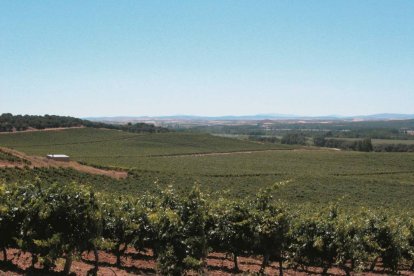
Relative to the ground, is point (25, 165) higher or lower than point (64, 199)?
lower

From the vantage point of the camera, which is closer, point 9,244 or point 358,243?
point 9,244

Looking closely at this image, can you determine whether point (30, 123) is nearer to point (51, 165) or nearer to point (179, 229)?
point (51, 165)

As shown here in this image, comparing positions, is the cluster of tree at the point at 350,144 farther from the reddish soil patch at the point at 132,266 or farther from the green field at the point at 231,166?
the reddish soil patch at the point at 132,266

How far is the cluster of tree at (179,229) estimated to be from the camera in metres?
13.2

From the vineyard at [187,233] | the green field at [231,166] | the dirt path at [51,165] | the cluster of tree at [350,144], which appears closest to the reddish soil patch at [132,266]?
the vineyard at [187,233]

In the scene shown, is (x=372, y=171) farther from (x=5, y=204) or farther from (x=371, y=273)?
(x=5, y=204)

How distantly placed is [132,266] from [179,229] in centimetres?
373

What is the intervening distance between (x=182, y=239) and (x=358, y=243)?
311 inches

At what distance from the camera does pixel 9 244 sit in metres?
14.4

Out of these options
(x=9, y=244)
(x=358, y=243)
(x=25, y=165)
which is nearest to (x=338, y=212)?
(x=358, y=243)

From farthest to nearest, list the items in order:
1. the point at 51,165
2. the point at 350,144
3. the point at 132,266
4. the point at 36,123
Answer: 1. the point at 350,144
2. the point at 36,123
3. the point at 51,165
4. the point at 132,266

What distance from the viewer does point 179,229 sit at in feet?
48.0

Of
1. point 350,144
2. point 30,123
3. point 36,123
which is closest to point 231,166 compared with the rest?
point 36,123

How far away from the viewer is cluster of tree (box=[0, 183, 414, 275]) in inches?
519
